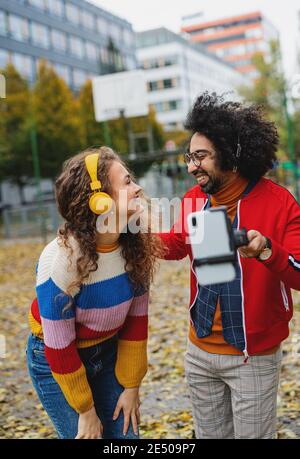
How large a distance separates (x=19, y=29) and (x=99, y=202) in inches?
1337

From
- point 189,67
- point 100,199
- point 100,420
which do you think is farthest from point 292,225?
point 189,67

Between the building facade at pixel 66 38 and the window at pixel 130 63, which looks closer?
the building facade at pixel 66 38

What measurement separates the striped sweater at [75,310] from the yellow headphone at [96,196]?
149mm

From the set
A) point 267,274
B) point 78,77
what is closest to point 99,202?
point 267,274

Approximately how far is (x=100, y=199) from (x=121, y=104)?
15.2 metres

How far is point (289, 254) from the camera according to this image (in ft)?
6.32

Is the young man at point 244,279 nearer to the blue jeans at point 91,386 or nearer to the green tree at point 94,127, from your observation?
the blue jeans at point 91,386

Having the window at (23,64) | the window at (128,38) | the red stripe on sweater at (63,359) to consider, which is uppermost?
the window at (128,38)

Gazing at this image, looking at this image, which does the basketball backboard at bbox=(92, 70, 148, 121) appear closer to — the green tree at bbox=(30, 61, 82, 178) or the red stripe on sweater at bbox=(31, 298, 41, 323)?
the green tree at bbox=(30, 61, 82, 178)

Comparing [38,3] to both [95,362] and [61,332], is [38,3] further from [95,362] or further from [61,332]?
[61,332]

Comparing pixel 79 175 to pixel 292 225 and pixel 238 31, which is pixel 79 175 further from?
pixel 238 31

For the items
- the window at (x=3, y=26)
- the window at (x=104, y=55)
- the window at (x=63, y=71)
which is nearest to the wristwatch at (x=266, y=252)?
the window at (x=3, y=26)

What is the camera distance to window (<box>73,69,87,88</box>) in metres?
43.5

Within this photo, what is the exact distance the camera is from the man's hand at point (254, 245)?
5.73 ft
